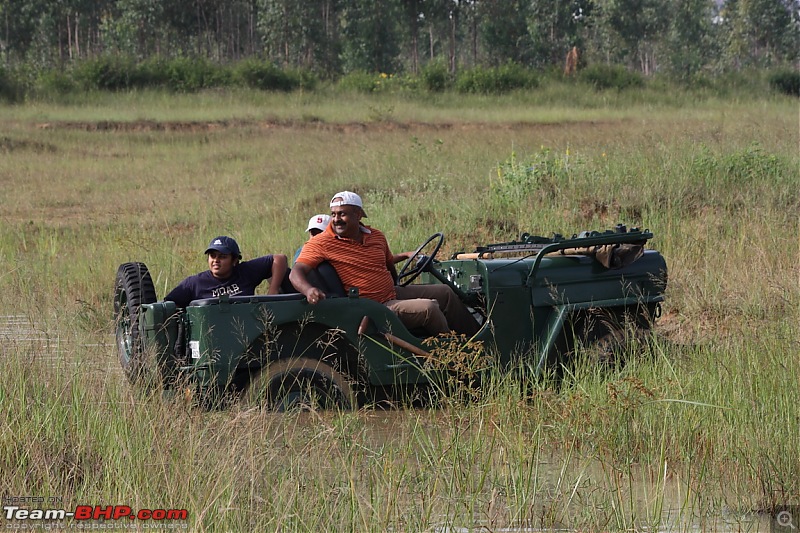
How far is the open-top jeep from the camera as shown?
5.62m

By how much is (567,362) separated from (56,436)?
3.32 m

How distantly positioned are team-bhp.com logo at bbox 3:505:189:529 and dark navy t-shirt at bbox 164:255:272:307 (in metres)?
2.55

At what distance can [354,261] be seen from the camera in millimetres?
6379

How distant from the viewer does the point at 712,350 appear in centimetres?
628

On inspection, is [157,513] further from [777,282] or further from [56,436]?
[777,282]

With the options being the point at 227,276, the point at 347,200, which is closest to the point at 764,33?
the point at 347,200

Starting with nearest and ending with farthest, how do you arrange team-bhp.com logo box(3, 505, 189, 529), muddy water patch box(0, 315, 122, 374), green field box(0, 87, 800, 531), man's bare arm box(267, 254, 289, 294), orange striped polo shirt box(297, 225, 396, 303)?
team-bhp.com logo box(3, 505, 189, 529) → green field box(0, 87, 800, 531) → muddy water patch box(0, 315, 122, 374) → orange striped polo shirt box(297, 225, 396, 303) → man's bare arm box(267, 254, 289, 294)

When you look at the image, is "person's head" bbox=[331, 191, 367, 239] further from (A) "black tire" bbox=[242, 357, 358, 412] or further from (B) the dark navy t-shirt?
(A) "black tire" bbox=[242, 357, 358, 412]

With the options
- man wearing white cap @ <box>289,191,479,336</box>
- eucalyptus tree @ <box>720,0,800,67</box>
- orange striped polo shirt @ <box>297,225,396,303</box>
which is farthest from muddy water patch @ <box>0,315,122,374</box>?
eucalyptus tree @ <box>720,0,800,67</box>

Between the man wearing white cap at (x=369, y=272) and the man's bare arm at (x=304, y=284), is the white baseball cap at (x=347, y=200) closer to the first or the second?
the man wearing white cap at (x=369, y=272)

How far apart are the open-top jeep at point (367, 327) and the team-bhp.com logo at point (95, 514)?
4.13ft

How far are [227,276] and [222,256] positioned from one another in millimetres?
155

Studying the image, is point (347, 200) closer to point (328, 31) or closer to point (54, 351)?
point (54, 351)

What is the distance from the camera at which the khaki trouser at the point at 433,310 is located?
6.20 meters
